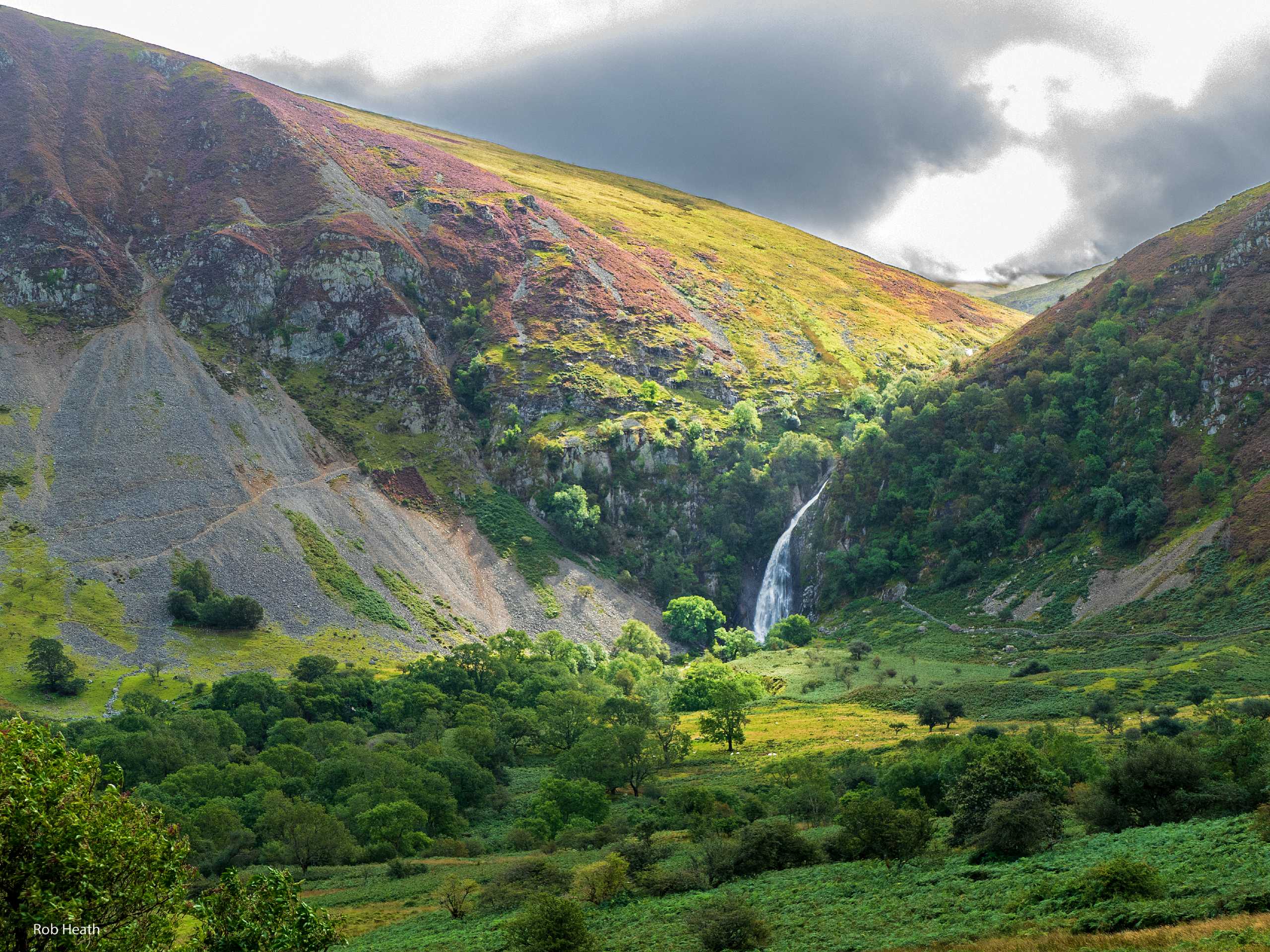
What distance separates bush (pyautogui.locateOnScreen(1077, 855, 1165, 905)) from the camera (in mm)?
28531

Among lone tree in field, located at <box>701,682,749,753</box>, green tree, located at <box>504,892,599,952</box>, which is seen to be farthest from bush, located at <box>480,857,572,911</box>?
lone tree in field, located at <box>701,682,749,753</box>

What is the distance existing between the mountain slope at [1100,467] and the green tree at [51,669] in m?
96.6

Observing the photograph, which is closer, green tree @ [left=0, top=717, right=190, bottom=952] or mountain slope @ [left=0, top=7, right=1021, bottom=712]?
green tree @ [left=0, top=717, right=190, bottom=952]

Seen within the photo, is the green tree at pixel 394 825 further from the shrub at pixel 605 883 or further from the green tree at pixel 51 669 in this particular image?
the green tree at pixel 51 669

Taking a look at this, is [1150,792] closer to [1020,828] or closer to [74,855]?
[1020,828]

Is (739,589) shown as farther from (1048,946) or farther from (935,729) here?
(1048,946)

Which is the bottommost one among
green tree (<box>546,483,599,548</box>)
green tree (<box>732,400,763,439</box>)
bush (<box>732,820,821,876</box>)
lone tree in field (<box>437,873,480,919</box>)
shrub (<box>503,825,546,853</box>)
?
shrub (<box>503,825,546,853</box>)

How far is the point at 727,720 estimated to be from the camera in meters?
82.9

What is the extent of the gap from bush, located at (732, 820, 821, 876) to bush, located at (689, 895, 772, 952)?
978cm

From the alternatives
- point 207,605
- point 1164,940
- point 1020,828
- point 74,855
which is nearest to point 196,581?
point 207,605

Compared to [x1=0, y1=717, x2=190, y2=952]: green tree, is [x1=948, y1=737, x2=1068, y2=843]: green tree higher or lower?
[x1=0, y1=717, x2=190, y2=952]: green tree

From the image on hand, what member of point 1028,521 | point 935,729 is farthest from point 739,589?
point 935,729

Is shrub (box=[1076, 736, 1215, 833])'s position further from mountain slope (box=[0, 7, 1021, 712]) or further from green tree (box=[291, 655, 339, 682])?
mountain slope (box=[0, 7, 1021, 712])

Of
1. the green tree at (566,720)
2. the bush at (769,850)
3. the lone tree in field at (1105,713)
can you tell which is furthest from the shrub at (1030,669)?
the bush at (769,850)
